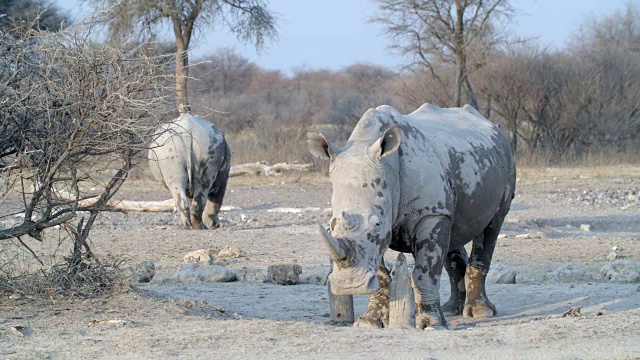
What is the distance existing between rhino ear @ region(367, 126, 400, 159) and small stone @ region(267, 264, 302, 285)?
9.48 feet

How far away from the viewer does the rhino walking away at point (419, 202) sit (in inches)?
251

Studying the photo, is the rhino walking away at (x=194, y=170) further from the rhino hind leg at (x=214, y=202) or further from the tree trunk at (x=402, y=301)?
the tree trunk at (x=402, y=301)

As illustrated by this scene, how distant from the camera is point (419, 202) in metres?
7.11

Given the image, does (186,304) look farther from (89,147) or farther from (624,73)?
(624,73)

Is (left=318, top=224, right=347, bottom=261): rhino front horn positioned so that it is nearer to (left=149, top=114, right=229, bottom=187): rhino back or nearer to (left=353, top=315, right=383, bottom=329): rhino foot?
(left=353, top=315, right=383, bottom=329): rhino foot

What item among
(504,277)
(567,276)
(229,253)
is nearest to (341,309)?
(504,277)

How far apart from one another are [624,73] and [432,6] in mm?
6447

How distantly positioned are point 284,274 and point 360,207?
3.00 m

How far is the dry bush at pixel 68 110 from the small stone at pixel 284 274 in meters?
2.24

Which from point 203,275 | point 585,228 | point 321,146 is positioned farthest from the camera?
point 585,228

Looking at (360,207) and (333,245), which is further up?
(360,207)

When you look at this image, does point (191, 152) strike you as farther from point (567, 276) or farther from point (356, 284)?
point (356, 284)

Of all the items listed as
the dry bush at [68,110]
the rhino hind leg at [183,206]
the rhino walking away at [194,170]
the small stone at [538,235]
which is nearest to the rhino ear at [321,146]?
the dry bush at [68,110]

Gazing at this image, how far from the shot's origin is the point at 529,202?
58.6 feet
